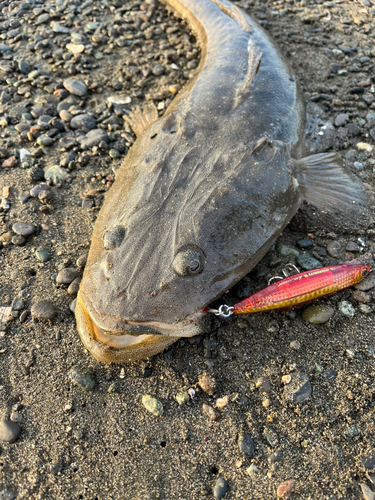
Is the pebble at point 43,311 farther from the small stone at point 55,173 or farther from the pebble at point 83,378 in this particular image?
the small stone at point 55,173

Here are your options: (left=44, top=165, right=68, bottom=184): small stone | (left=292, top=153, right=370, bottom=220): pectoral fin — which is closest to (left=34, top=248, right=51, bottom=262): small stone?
(left=44, top=165, right=68, bottom=184): small stone

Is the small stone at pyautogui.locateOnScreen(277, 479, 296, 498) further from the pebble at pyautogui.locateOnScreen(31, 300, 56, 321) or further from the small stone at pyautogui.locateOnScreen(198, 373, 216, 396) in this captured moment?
the pebble at pyautogui.locateOnScreen(31, 300, 56, 321)

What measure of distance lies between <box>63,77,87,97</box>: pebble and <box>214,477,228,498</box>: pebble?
15.4 ft

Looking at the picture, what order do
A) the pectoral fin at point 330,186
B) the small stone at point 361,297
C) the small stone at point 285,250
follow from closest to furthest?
the small stone at point 361,297, the small stone at point 285,250, the pectoral fin at point 330,186

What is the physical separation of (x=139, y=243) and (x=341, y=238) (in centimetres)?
215

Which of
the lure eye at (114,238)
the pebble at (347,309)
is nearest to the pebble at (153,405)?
the lure eye at (114,238)

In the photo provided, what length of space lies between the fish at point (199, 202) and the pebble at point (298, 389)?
2.54ft

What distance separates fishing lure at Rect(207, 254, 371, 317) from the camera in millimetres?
3262

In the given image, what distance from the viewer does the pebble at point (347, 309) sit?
3.42 m

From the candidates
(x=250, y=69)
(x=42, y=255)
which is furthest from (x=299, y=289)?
(x=250, y=69)

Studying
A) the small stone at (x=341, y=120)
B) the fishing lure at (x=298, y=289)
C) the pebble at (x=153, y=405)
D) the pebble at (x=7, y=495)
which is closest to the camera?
the pebble at (x=7, y=495)

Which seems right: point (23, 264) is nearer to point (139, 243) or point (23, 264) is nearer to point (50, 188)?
point (50, 188)

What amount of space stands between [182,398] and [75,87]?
4.22 metres

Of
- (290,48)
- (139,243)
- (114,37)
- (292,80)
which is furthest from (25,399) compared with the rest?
(290,48)
